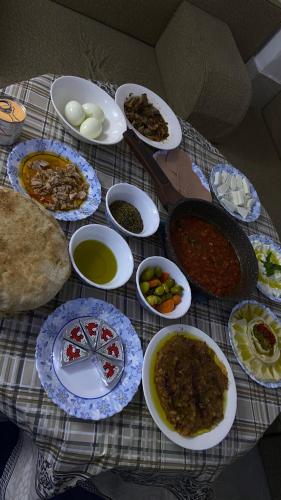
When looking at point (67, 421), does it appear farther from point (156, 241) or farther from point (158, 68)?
point (158, 68)

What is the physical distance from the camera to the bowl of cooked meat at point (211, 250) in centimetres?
146

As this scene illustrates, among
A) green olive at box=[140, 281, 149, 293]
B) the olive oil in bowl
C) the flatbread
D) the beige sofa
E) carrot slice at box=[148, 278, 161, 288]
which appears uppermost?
the flatbread

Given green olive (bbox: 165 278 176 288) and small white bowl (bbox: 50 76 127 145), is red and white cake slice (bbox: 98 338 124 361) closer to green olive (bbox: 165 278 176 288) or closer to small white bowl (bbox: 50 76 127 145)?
green olive (bbox: 165 278 176 288)

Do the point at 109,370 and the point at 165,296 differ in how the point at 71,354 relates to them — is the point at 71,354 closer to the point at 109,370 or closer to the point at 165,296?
the point at 109,370

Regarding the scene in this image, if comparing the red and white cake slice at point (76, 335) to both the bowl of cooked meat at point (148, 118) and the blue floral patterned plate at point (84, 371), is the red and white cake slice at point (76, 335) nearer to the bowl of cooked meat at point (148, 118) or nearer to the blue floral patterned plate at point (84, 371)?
the blue floral patterned plate at point (84, 371)

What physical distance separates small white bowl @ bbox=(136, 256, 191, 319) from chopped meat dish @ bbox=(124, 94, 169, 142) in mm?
721

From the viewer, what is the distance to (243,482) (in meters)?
2.25

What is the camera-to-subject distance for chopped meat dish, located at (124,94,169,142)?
184cm

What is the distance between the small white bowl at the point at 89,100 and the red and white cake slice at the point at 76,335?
800mm

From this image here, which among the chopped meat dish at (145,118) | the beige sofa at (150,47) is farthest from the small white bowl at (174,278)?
the beige sofa at (150,47)

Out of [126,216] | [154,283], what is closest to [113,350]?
[154,283]

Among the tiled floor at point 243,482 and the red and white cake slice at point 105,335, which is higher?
the red and white cake slice at point 105,335

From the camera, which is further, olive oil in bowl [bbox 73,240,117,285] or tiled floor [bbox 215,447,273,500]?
tiled floor [bbox 215,447,273,500]

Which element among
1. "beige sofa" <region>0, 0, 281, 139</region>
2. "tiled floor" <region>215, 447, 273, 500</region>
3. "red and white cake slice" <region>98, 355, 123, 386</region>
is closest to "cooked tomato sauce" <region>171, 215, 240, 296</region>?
"red and white cake slice" <region>98, 355, 123, 386</region>
